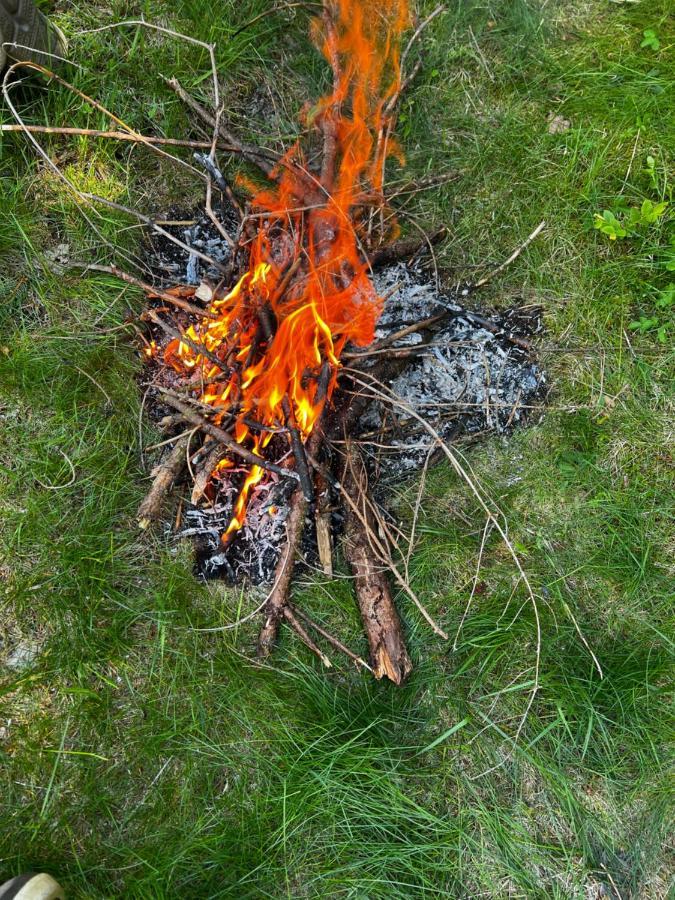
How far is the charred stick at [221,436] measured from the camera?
2.23 m

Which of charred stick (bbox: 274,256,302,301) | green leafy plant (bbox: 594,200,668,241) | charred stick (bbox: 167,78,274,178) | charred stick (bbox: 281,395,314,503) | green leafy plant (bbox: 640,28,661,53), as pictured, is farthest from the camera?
green leafy plant (bbox: 640,28,661,53)

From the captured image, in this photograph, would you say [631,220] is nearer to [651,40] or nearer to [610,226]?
[610,226]

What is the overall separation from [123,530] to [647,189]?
2.75 metres

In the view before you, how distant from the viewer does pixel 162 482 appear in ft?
7.84

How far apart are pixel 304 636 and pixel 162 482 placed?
810mm

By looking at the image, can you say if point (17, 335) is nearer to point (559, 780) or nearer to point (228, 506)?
point (228, 506)

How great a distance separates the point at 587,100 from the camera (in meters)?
2.82

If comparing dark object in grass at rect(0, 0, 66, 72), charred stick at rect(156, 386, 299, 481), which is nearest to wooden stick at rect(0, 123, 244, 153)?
dark object in grass at rect(0, 0, 66, 72)

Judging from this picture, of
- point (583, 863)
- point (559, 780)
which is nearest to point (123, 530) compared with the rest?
point (559, 780)

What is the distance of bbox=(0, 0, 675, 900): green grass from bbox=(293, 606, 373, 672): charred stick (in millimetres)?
47

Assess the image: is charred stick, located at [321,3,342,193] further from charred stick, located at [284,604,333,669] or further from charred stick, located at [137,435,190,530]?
charred stick, located at [284,604,333,669]

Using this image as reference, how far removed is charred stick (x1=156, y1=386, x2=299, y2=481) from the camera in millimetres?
2232

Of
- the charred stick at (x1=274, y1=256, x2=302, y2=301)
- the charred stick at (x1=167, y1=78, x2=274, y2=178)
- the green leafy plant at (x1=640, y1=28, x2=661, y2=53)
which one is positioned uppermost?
the charred stick at (x1=167, y1=78, x2=274, y2=178)

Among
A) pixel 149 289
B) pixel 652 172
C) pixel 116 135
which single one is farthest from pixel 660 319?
pixel 116 135
